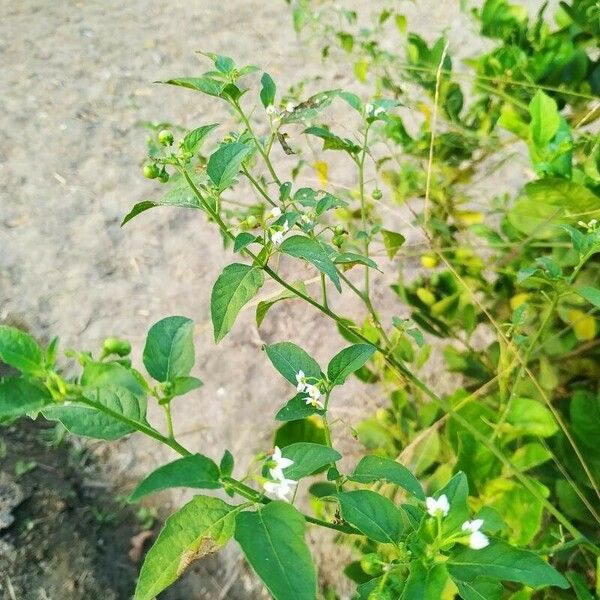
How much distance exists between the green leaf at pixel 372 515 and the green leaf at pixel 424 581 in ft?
0.11

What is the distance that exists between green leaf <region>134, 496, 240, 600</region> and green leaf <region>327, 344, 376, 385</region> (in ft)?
0.60

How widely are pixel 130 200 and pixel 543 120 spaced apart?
51.8 inches

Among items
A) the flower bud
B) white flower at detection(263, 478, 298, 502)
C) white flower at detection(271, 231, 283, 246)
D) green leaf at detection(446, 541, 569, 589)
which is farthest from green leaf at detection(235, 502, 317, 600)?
the flower bud

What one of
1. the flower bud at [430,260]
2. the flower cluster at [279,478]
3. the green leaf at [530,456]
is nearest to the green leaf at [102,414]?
the flower cluster at [279,478]

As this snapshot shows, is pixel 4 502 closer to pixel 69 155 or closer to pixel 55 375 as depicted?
pixel 55 375

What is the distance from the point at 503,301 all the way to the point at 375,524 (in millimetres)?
821

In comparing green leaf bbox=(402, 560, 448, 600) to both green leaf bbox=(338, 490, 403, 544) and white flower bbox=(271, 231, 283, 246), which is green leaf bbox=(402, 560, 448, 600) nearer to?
green leaf bbox=(338, 490, 403, 544)

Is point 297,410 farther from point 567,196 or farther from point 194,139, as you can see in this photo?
point 567,196

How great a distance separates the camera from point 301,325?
1541 millimetres

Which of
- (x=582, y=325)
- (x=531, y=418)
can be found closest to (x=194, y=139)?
(x=531, y=418)

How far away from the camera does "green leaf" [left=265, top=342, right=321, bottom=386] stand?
0.59 m

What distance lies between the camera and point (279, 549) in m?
0.40

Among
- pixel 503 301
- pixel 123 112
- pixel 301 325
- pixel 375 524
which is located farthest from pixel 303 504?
pixel 123 112

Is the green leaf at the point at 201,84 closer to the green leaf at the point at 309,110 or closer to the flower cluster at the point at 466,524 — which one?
the green leaf at the point at 309,110
